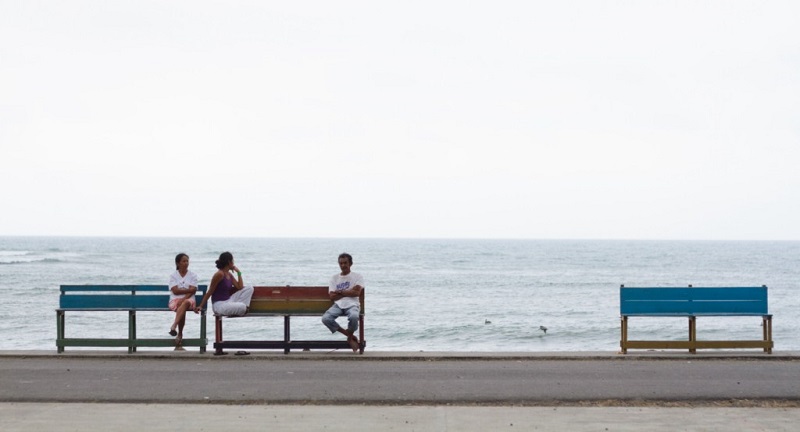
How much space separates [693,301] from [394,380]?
478 centimetres

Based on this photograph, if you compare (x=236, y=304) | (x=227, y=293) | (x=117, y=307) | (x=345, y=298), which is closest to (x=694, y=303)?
(x=345, y=298)

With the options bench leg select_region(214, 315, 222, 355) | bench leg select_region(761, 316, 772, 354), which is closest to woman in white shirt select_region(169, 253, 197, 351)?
bench leg select_region(214, 315, 222, 355)

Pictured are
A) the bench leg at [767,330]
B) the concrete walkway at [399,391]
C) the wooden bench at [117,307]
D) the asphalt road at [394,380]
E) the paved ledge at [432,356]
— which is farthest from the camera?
the wooden bench at [117,307]

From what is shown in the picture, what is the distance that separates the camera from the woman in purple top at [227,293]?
12.3m

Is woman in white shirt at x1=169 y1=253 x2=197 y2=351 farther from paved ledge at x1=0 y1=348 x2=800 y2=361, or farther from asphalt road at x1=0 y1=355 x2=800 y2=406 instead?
asphalt road at x1=0 y1=355 x2=800 y2=406

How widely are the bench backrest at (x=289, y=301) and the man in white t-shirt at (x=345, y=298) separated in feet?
0.37

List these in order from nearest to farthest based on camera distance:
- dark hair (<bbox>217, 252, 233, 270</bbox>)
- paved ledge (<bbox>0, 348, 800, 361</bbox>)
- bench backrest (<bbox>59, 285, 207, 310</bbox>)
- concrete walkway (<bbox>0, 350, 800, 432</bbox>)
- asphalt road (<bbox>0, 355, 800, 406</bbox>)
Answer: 1. concrete walkway (<bbox>0, 350, 800, 432</bbox>)
2. asphalt road (<bbox>0, 355, 800, 406</bbox>)
3. paved ledge (<bbox>0, 348, 800, 361</bbox>)
4. bench backrest (<bbox>59, 285, 207, 310</bbox>)
5. dark hair (<bbox>217, 252, 233, 270</bbox>)

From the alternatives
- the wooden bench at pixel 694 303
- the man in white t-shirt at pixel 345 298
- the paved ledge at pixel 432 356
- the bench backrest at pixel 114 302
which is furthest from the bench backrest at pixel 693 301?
the bench backrest at pixel 114 302

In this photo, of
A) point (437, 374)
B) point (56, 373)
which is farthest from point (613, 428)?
point (56, 373)

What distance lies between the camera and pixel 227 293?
12.5m

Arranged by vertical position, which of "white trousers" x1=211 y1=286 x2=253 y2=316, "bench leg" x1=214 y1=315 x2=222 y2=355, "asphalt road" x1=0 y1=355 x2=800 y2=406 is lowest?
"asphalt road" x1=0 y1=355 x2=800 y2=406

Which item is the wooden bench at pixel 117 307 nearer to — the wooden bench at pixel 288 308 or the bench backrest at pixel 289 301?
the wooden bench at pixel 288 308

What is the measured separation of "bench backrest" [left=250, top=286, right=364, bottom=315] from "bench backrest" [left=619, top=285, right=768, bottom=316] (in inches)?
145

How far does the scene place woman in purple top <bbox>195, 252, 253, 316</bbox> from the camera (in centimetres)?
1229
